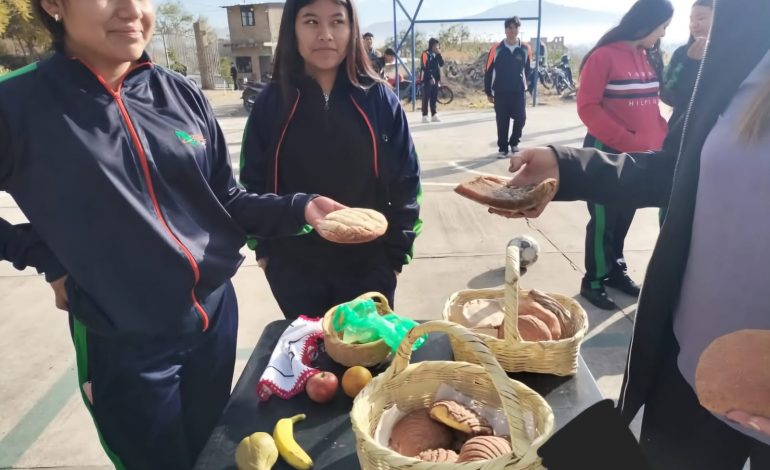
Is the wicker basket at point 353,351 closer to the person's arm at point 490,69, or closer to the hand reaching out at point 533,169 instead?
the hand reaching out at point 533,169

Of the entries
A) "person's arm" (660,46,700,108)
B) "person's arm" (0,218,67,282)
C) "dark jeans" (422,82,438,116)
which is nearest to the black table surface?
"person's arm" (0,218,67,282)

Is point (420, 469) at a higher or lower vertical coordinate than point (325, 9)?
lower

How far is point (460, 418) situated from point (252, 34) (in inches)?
1358

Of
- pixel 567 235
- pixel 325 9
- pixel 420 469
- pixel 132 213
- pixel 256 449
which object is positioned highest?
pixel 325 9

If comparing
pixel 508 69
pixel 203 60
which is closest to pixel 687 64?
pixel 508 69

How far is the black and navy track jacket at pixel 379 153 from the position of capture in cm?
203

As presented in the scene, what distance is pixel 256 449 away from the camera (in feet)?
3.65

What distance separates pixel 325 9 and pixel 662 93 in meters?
2.69

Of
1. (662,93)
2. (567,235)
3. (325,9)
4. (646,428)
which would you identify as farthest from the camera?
(567,235)

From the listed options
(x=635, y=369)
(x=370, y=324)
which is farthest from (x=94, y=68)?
(x=635, y=369)

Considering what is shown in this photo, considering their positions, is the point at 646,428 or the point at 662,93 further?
the point at 662,93

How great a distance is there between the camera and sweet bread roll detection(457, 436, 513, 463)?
100cm

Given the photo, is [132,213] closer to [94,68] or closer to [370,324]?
[94,68]

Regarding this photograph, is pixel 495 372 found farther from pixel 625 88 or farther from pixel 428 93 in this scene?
pixel 428 93
